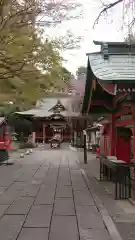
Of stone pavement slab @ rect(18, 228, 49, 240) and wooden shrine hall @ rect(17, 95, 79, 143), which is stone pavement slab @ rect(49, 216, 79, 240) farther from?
wooden shrine hall @ rect(17, 95, 79, 143)

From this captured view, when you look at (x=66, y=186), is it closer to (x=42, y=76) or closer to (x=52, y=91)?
(x=52, y=91)

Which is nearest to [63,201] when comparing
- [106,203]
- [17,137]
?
[106,203]

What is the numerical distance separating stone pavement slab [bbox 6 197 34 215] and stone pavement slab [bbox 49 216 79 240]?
939 mm

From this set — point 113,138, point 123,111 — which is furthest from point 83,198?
point 113,138

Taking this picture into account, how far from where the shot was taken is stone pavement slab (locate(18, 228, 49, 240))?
4871mm

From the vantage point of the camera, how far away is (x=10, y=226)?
5.51 metres

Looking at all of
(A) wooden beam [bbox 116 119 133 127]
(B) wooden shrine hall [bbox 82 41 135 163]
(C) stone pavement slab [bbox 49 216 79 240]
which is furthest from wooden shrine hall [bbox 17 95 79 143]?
(C) stone pavement slab [bbox 49 216 79 240]

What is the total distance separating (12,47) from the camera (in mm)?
5543

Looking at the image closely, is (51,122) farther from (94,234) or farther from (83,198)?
(94,234)

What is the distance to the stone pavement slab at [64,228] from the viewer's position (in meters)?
4.96

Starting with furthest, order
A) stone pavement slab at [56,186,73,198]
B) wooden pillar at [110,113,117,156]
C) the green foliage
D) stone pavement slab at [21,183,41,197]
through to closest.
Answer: wooden pillar at [110,113,117,156], stone pavement slab at [21,183,41,197], stone pavement slab at [56,186,73,198], the green foliage

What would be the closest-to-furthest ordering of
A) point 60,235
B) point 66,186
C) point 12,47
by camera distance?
point 60,235
point 12,47
point 66,186

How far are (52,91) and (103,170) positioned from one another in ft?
19.2

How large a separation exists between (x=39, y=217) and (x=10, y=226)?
2.51 feet
